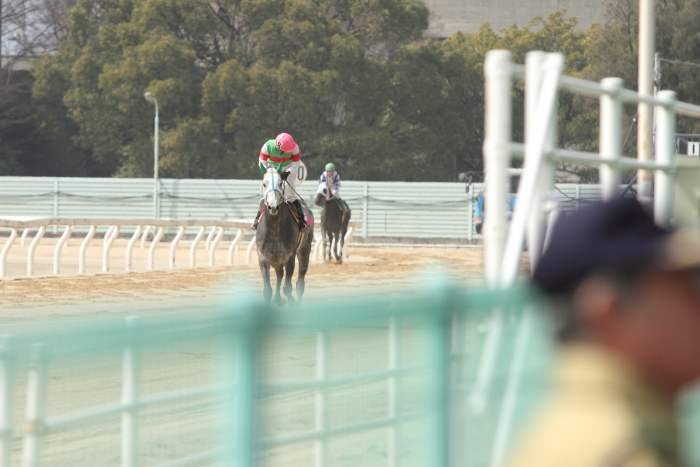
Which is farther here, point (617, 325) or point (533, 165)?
point (533, 165)

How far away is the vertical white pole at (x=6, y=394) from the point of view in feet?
7.89

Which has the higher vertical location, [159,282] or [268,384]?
[268,384]

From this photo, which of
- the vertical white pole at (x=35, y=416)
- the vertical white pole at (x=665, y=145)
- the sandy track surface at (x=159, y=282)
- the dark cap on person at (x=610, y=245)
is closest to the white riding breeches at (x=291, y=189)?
the sandy track surface at (x=159, y=282)

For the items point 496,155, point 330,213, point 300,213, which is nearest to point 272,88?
point 330,213

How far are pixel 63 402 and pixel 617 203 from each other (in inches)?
72.8

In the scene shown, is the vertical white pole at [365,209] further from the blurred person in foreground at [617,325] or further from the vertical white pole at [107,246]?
the blurred person in foreground at [617,325]

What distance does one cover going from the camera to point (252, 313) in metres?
2.71

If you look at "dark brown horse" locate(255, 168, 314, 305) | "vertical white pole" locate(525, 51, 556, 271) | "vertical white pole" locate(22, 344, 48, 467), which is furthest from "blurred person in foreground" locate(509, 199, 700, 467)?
"dark brown horse" locate(255, 168, 314, 305)

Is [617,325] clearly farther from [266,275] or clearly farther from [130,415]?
[266,275]

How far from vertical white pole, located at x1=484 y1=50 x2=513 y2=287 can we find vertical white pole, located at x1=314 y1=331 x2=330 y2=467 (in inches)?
104

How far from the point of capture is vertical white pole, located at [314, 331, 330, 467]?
Result: 327cm

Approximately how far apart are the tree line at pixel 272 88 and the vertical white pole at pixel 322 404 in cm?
4598

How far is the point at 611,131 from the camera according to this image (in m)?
7.55

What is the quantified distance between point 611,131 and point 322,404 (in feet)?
15.1
